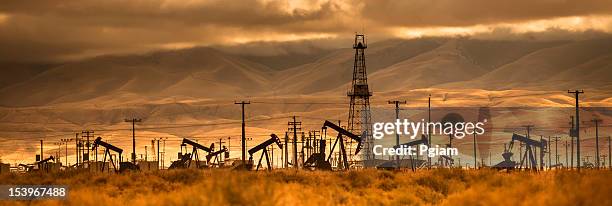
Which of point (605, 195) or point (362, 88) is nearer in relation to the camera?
point (605, 195)

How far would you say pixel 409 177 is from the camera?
40.1 meters

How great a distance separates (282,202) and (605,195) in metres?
7.78

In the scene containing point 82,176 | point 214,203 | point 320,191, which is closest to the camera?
point 214,203

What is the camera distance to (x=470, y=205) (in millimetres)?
26516

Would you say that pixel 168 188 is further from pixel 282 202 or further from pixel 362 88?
pixel 362 88

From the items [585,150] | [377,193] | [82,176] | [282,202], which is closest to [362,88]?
[82,176]

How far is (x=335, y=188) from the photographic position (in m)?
35.9

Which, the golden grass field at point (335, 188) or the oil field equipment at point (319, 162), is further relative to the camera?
the oil field equipment at point (319, 162)

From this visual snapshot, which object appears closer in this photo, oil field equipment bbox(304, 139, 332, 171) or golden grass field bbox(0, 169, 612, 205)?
golden grass field bbox(0, 169, 612, 205)

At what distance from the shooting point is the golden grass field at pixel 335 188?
25.1 m

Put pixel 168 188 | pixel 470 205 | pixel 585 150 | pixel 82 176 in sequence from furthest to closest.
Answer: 1. pixel 585 150
2. pixel 82 176
3. pixel 168 188
4. pixel 470 205

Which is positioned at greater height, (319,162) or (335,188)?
(335,188)

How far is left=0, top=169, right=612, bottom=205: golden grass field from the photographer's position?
25.1 m

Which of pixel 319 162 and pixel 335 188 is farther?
pixel 319 162
